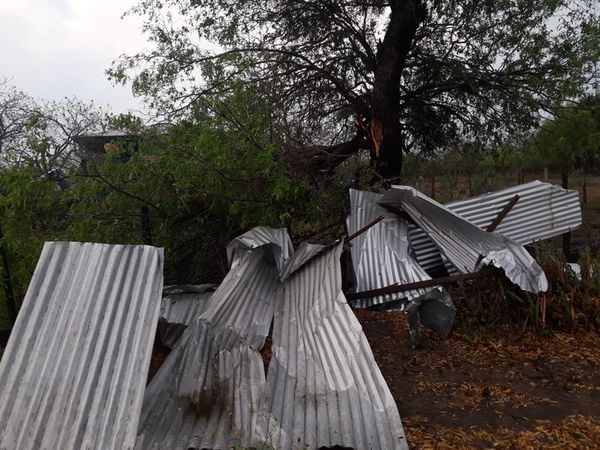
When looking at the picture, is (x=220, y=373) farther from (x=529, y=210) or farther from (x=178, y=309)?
(x=529, y=210)

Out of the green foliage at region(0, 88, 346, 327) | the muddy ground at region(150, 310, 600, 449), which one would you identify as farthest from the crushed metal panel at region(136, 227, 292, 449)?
the green foliage at region(0, 88, 346, 327)

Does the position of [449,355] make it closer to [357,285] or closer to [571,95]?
[357,285]

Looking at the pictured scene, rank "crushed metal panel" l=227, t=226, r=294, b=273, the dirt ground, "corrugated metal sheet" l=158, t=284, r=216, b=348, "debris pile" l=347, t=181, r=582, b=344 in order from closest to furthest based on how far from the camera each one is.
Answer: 1. the dirt ground
2. "corrugated metal sheet" l=158, t=284, r=216, b=348
3. "crushed metal panel" l=227, t=226, r=294, b=273
4. "debris pile" l=347, t=181, r=582, b=344

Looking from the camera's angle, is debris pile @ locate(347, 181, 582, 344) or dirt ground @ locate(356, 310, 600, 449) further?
debris pile @ locate(347, 181, 582, 344)

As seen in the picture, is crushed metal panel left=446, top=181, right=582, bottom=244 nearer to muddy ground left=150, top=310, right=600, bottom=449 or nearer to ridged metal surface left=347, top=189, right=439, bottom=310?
ridged metal surface left=347, top=189, right=439, bottom=310

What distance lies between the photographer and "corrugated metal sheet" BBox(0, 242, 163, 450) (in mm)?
2396

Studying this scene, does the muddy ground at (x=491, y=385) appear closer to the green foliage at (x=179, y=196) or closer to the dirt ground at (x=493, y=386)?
the dirt ground at (x=493, y=386)

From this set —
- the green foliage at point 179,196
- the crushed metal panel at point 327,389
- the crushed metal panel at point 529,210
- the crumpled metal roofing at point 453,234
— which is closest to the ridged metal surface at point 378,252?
the crumpled metal roofing at point 453,234

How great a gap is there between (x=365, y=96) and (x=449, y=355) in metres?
6.97

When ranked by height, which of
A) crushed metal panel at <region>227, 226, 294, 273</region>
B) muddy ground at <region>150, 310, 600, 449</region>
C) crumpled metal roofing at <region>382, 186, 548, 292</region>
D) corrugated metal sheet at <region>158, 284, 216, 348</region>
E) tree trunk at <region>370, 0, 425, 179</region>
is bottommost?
muddy ground at <region>150, 310, 600, 449</region>

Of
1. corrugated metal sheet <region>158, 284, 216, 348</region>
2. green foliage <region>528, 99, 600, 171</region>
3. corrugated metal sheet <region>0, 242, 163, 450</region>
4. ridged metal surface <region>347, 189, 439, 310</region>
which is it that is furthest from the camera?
green foliage <region>528, 99, 600, 171</region>

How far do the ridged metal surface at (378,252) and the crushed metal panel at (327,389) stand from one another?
4.62 feet

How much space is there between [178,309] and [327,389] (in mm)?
1753

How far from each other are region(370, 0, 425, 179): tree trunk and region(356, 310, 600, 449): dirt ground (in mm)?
4517
